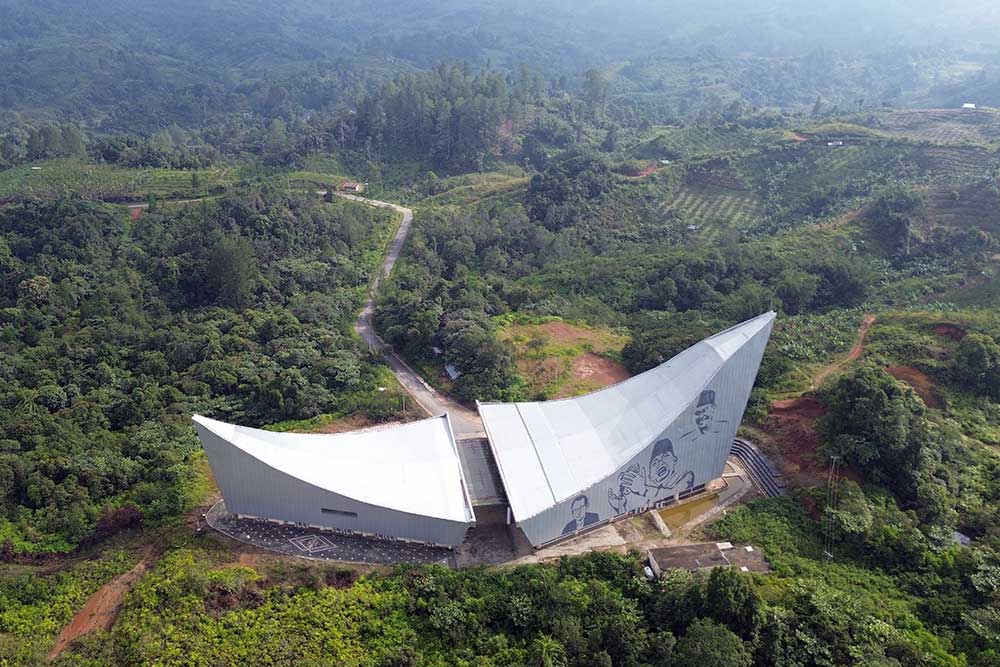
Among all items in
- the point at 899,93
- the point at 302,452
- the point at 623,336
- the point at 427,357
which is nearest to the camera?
the point at 302,452

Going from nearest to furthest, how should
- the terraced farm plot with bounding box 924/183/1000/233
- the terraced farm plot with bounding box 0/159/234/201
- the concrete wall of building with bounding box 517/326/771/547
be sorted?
the concrete wall of building with bounding box 517/326/771/547 < the terraced farm plot with bounding box 924/183/1000/233 < the terraced farm plot with bounding box 0/159/234/201

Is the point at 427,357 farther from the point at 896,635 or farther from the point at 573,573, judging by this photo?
the point at 896,635

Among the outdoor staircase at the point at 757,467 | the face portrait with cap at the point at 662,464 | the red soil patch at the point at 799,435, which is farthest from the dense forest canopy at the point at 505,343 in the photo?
the face portrait with cap at the point at 662,464

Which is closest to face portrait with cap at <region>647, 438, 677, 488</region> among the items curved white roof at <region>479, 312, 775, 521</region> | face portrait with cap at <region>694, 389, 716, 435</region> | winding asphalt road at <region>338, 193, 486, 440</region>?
curved white roof at <region>479, 312, 775, 521</region>

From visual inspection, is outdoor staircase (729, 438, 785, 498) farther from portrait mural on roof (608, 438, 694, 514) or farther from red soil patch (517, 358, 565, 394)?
red soil patch (517, 358, 565, 394)

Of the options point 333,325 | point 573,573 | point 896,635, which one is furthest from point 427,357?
point 896,635

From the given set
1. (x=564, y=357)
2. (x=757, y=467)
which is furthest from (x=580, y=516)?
(x=564, y=357)

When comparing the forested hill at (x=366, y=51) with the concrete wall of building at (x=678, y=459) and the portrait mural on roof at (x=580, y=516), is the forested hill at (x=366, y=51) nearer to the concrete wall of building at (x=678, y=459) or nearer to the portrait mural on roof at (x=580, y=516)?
the concrete wall of building at (x=678, y=459)
